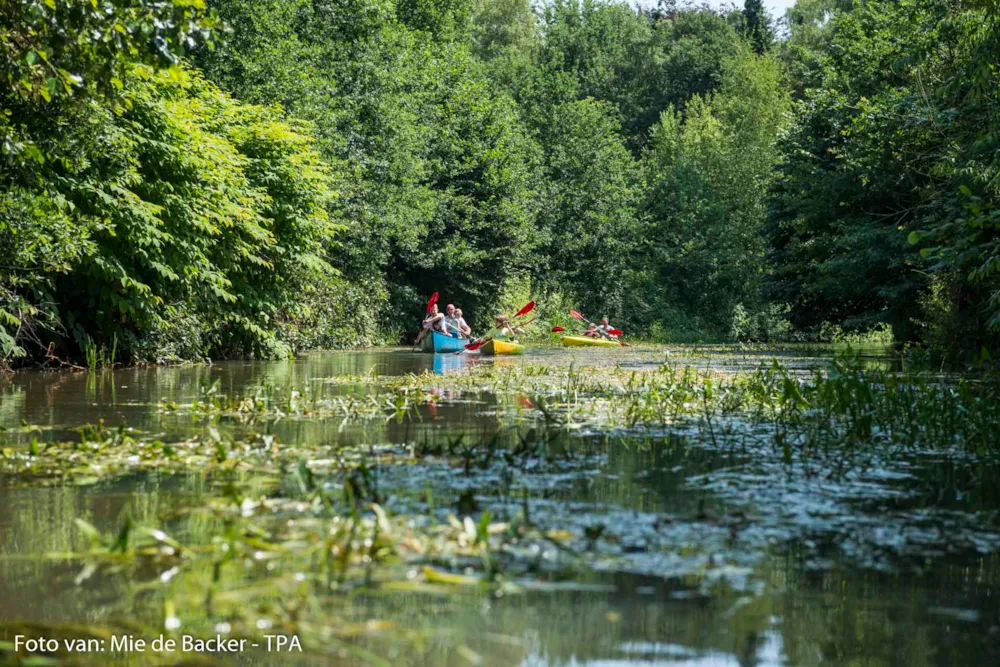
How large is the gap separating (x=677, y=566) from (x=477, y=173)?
44.5m

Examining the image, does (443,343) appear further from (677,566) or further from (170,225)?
(677,566)

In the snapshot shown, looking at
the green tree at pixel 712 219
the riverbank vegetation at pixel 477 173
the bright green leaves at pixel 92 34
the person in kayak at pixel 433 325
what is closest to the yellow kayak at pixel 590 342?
the person in kayak at pixel 433 325

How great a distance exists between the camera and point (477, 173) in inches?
1905

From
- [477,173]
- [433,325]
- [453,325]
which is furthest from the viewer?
[477,173]

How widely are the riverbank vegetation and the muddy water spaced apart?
344 centimetres

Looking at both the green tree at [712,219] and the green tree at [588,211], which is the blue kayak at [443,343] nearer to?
the green tree at [588,211]

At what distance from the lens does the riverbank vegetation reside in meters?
15.2

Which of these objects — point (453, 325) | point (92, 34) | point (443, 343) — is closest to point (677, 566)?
point (92, 34)

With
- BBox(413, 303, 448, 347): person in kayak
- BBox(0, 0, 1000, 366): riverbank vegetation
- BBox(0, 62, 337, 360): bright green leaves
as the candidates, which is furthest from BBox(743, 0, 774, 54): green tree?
BBox(0, 62, 337, 360): bright green leaves

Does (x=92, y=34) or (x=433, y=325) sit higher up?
(x=92, y=34)

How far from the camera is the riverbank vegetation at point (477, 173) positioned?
50.0 feet

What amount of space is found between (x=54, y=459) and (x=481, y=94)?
1718 inches

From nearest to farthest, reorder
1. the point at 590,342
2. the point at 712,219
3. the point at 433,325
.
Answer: the point at 433,325 < the point at 590,342 < the point at 712,219

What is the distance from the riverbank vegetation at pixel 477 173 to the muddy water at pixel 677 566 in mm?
3438
